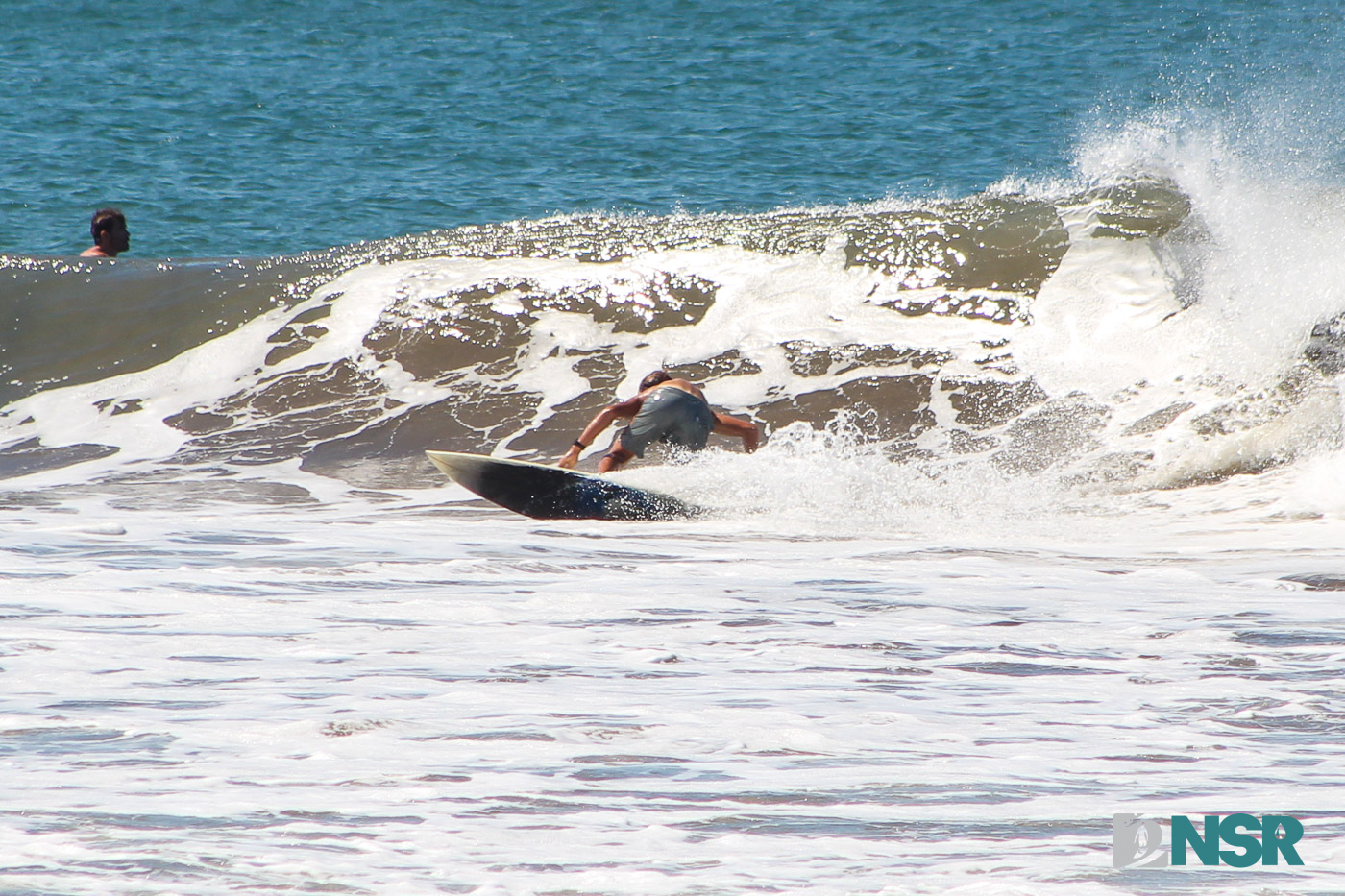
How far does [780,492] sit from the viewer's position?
701cm

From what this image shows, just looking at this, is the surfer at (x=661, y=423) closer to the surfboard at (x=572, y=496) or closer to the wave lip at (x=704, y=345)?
the surfboard at (x=572, y=496)

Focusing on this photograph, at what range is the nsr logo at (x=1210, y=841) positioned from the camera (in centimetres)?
240

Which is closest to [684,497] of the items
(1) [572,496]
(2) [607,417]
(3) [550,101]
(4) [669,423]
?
(1) [572,496]

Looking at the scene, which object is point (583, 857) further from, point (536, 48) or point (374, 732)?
point (536, 48)

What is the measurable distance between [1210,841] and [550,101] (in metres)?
21.4

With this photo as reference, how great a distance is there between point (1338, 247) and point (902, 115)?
43.3 ft

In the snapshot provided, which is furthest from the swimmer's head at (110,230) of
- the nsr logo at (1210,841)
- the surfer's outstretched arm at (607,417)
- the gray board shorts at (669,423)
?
the nsr logo at (1210,841)

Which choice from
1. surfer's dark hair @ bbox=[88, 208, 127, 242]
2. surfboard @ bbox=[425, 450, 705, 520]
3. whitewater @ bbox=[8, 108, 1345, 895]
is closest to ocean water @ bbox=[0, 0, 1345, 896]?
whitewater @ bbox=[8, 108, 1345, 895]

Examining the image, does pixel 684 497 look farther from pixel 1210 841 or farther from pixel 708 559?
pixel 1210 841

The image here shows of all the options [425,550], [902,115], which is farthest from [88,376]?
[902,115]

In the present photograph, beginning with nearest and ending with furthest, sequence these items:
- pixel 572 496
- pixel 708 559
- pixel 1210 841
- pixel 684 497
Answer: pixel 1210 841, pixel 708 559, pixel 572 496, pixel 684 497

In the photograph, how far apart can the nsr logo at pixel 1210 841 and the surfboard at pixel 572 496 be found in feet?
13.8

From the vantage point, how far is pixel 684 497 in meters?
6.84

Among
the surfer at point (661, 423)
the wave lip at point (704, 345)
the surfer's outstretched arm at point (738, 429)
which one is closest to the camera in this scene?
the surfer at point (661, 423)
